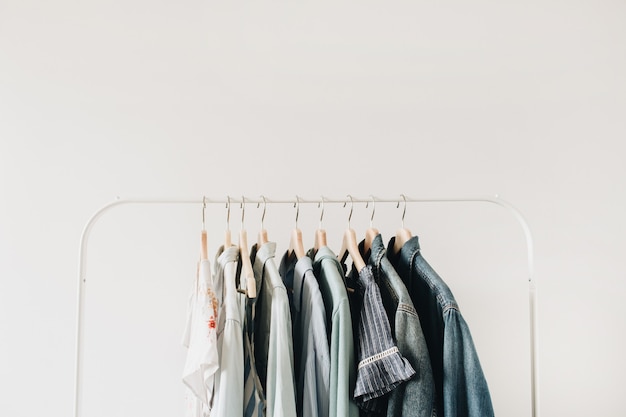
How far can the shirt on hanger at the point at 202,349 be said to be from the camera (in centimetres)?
130

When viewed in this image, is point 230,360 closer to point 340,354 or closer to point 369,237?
point 340,354

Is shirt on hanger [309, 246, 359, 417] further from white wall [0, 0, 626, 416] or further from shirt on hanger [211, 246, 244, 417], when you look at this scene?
white wall [0, 0, 626, 416]

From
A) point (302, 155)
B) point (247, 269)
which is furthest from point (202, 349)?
point (302, 155)

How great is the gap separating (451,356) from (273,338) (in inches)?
16.0

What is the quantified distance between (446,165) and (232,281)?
955mm

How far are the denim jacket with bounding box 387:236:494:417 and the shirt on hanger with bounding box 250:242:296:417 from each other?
0.34 m

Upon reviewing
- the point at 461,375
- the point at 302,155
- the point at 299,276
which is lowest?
the point at 461,375

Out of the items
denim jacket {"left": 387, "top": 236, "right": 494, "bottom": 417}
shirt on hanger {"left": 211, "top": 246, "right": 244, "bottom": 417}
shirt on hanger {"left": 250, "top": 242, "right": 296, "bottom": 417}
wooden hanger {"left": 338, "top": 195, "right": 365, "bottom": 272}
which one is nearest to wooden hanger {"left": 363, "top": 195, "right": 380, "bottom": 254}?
wooden hanger {"left": 338, "top": 195, "right": 365, "bottom": 272}

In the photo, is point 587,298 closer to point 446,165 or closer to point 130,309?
point 446,165

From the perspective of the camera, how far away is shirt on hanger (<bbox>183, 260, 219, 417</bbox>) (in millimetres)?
1298

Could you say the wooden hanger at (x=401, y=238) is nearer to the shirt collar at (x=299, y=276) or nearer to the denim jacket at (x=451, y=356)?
the denim jacket at (x=451, y=356)

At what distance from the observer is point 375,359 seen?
1.28m

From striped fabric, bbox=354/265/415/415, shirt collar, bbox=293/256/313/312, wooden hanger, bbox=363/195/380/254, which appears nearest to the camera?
striped fabric, bbox=354/265/415/415

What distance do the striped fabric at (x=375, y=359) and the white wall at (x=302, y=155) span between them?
0.61m
